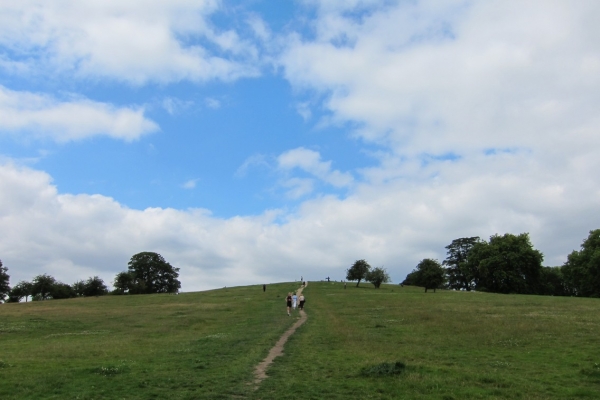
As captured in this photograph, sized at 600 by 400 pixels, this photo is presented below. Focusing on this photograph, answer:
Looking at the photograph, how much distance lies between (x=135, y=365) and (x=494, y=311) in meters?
35.7

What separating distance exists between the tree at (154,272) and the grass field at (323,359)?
111 metres

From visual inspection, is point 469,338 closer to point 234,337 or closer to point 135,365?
point 234,337

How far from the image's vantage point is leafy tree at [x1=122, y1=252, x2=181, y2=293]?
14725cm

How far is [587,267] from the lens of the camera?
95125 millimetres

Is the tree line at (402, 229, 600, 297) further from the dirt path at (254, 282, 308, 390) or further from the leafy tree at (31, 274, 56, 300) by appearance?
the leafy tree at (31, 274, 56, 300)

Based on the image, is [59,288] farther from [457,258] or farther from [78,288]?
[457,258]

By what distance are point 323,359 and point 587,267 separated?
95.6 metres

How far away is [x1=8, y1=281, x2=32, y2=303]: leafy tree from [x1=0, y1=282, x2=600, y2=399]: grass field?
101 m

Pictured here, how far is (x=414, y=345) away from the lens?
25906 mm

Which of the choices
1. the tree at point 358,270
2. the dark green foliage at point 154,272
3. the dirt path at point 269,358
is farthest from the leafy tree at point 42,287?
the dirt path at point 269,358

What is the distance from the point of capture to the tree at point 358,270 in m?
113

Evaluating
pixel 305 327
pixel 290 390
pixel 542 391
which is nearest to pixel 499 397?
pixel 542 391

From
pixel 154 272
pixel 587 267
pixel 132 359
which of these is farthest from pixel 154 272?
pixel 132 359

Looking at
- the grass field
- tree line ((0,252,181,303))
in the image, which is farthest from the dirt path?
tree line ((0,252,181,303))
